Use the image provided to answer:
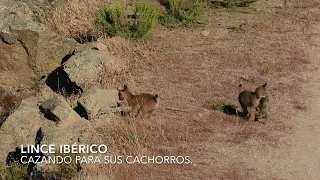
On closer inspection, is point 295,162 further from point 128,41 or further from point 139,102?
point 128,41

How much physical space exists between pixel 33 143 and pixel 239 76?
150 inches

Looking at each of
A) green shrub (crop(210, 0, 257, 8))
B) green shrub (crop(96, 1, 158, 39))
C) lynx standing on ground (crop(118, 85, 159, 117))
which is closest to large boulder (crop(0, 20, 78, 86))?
green shrub (crop(96, 1, 158, 39))

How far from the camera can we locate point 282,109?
9508 millimetres

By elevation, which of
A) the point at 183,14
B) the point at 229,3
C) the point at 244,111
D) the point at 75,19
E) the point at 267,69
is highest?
the point at 229,3

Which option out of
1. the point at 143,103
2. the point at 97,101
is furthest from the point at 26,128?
the point at 143,103

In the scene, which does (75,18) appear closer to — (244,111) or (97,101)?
(97,101)

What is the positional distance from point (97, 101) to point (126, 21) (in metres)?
3.45

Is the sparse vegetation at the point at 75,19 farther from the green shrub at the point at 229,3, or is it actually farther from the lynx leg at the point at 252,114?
the lynx leg at the point at 252,114

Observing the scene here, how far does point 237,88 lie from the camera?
33.6 feet

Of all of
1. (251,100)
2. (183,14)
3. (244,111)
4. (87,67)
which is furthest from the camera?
→ (183,14)

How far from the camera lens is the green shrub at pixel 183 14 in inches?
500

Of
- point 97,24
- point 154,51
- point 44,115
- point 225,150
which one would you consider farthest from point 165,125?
point 97,24

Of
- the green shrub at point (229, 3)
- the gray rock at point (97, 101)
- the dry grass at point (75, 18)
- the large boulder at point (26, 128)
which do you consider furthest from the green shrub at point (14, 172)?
the green shrub at point (229, 3)

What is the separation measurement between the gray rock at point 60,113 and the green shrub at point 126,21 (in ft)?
10.1
